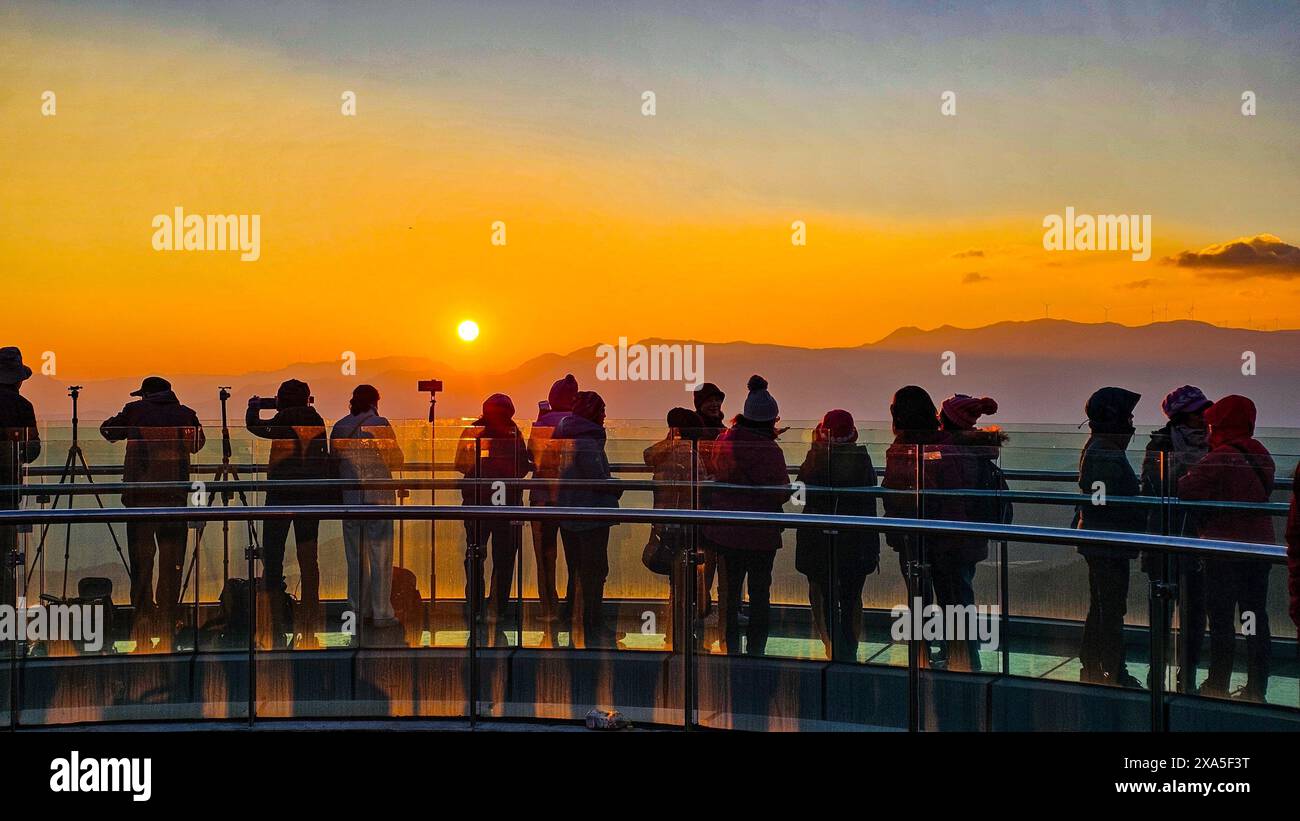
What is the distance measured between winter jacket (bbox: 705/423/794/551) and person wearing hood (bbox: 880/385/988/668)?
1.79 ft

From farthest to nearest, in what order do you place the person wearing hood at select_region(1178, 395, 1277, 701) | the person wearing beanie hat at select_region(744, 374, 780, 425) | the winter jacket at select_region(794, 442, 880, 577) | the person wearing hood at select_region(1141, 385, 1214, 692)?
the person wearing beanie hat at select_region(744, 374, 780, 425)
the winter jacket at select_region(794, 442, 880, 577)
the person wearing hood at select_region(1141, 385, 1214, 692)
the person wearing hood at select_region(1178, 395, 1277, 701)

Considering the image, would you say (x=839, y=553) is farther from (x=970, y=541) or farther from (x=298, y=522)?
(x=298, y=522)

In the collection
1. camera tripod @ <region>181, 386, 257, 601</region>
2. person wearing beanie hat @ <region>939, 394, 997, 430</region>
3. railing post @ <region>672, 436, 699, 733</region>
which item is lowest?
railing post @ <region>672, 436, 699, 733</region>

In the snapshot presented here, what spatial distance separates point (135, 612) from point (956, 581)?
4.15 meters

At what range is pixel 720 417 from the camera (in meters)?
11.1

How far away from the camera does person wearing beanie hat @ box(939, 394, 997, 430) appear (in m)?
9.78

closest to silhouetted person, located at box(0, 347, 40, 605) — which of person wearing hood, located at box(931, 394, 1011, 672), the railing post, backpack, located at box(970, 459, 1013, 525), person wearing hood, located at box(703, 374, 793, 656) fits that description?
the railing post

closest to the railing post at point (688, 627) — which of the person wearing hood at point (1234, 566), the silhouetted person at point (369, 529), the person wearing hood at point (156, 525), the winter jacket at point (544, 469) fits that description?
the winter jacket at point (544, 469)

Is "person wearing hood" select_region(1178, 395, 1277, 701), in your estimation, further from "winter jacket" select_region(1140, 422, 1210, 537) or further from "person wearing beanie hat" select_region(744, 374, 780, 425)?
"person wearing beanie hat" select_region(744, 374, 780, 425)

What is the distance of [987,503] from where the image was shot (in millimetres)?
6918

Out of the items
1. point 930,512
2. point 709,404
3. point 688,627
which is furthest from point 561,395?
point 930,512

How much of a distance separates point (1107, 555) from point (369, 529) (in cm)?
354

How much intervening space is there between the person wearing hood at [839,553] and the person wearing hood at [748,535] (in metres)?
0.16
